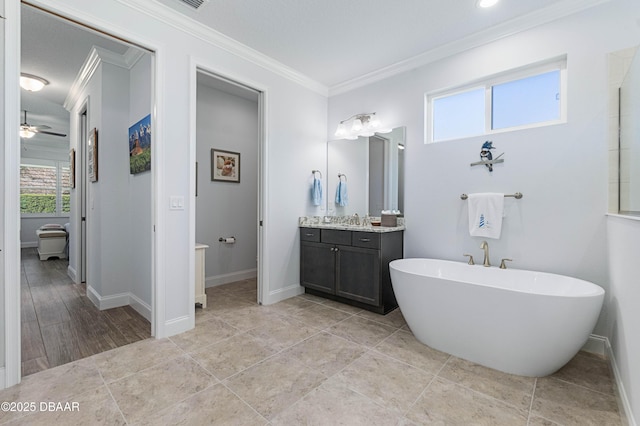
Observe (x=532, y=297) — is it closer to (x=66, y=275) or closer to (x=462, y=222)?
(x=462, y=222)

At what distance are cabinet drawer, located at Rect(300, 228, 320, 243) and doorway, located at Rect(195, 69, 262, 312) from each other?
25.2 inches

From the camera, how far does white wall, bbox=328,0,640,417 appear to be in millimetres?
2156

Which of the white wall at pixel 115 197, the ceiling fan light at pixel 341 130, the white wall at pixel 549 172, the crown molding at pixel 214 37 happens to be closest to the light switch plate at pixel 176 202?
the white wall at pixel 115 197

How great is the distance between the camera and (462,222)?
2867 millimetres

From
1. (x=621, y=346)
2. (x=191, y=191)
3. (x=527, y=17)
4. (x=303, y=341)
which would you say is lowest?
(x=303, y=341)

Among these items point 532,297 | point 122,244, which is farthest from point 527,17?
point 122,244

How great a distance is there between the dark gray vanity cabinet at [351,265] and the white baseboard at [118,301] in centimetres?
171

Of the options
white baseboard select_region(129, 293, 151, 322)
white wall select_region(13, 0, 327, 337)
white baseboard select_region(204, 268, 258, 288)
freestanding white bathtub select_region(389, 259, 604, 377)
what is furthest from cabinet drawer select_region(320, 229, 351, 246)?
white baseboard select_region(129, 293, 151, 322)

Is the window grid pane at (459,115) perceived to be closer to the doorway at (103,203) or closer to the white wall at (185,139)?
the white wall at (185,139)

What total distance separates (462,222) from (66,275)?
18.2ft

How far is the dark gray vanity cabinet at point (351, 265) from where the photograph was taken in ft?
9.71

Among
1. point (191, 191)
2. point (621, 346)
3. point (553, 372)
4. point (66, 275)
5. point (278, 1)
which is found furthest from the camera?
point (66, 275)

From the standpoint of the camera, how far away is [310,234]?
Answer: 3.54 m

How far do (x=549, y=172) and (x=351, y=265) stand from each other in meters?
1.90
